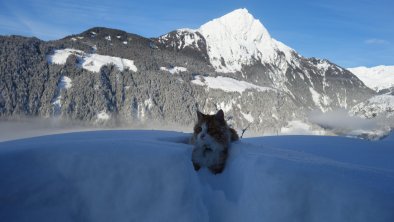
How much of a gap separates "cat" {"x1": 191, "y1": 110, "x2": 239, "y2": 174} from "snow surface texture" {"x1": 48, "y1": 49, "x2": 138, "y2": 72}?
7083 inches

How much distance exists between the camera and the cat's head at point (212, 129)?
29.8ft

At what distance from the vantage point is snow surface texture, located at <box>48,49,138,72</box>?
177 m

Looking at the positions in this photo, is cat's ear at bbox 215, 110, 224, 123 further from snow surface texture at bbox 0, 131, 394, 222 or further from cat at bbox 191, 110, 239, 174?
snow surface texture at bbox 0, 131, 394, 222

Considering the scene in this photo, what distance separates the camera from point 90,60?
7407 inches

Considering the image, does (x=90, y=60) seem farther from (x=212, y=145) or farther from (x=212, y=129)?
(x=212, y=145)

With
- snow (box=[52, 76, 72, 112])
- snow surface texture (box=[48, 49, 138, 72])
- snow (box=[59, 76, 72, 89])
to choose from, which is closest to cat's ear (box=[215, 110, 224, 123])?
snow (box=[52, 76, 72, 112])

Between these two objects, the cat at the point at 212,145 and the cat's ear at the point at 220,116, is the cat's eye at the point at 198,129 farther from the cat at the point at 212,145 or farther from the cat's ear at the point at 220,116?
the cat's ear at the point at 220,116

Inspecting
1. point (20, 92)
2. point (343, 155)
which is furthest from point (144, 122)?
point (343, 155)

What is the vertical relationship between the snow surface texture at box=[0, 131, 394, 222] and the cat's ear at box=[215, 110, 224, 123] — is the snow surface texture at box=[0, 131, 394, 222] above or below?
below

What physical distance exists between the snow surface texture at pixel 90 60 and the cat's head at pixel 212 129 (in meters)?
180

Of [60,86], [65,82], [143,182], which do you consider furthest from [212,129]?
[65,82]

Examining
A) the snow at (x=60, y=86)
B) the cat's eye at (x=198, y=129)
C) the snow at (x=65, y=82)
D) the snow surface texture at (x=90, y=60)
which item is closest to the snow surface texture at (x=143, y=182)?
the cat's eye at (x=198, y=129)

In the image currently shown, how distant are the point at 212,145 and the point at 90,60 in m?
190

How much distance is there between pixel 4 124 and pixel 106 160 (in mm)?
161845
